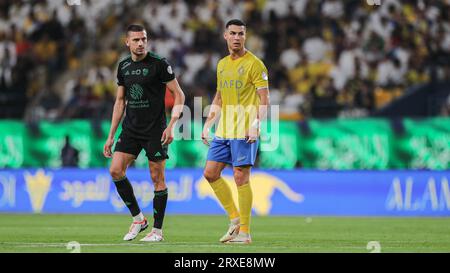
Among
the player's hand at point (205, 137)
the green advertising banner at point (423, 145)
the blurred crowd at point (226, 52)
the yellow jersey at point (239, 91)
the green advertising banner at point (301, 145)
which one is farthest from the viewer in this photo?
the blurred crowd at point (226, 52)

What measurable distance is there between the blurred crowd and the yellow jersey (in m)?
7.71

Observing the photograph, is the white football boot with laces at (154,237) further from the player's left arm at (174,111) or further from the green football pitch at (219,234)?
the player's left arm at (174,111)

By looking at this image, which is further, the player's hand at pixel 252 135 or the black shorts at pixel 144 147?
the black shorts at pixel 144 147

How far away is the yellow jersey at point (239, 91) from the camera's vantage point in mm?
11062

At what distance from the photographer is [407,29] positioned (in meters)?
21.2

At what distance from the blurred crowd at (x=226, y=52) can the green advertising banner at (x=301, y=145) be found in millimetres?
858

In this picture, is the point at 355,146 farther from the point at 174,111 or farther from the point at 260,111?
the point at 174,111

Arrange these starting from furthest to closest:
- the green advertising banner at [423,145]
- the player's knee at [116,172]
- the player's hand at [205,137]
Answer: the green advertising banner at [423,145]
the player's hand at [205,137]
the player's knee at [116,172]

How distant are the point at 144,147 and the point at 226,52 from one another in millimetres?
10247

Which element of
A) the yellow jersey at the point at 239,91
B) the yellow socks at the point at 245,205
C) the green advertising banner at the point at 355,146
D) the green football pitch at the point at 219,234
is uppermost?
the yellow jersey at the point at 239,91

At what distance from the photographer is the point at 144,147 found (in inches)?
441

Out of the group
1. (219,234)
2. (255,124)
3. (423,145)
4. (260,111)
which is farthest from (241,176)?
(423,145)

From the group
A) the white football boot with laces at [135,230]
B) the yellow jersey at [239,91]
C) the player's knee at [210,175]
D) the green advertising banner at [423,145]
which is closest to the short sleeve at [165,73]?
the yellow jersey at [239,91]
